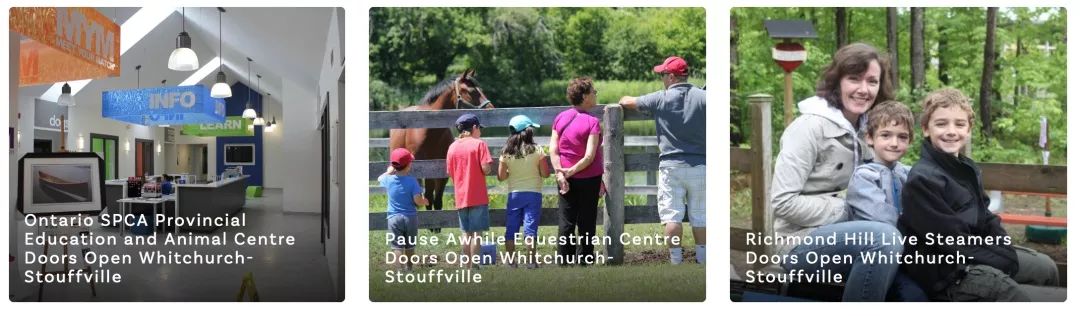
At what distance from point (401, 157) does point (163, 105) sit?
1.26 meters

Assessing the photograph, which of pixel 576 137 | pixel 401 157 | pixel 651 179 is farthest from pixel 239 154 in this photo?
pixel 651 179

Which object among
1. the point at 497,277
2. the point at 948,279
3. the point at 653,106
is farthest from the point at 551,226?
the point at 948,279

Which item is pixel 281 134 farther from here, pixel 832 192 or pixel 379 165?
pixel 832 192

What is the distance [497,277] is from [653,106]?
3.72 feet

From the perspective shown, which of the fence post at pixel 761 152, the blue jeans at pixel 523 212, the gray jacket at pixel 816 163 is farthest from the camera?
the blue jeans at pixel 523 212

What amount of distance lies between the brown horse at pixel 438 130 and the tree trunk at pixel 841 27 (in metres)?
1.67

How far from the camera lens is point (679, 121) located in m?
4.29

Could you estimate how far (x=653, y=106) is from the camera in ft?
14.1

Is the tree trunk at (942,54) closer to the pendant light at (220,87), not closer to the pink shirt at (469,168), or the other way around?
the pink shirt at (469,168)

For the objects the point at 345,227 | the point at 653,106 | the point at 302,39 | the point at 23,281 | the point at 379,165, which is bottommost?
the point at 23,281

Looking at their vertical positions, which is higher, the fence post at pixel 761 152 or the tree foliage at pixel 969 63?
the tree foliage at pixel 969 63

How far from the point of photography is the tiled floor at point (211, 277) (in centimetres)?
438

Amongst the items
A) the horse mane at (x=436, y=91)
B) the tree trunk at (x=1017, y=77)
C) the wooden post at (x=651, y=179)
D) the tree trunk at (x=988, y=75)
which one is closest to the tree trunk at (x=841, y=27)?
the tree trunk at (x=988, y=75)

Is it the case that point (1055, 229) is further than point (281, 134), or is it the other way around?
point (281, 134)
